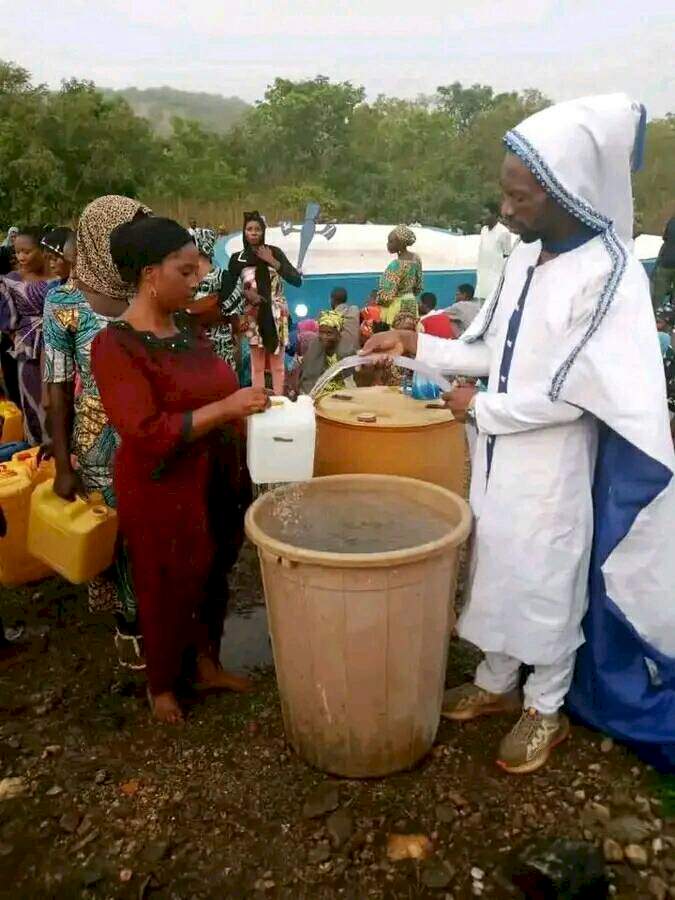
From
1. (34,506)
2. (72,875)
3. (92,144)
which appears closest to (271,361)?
(34,506)

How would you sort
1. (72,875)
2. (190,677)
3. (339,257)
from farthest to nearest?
1. (339,257)
2. (190,677)
3. (72,875)

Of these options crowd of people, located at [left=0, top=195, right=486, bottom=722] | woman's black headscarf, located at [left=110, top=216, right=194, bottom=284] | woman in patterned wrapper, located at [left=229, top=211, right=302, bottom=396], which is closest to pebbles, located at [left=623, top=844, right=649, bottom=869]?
crowd of people, located at [left=0, top=195, right=486, bottom=722]

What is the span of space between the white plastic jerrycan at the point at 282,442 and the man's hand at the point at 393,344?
403 millimetres

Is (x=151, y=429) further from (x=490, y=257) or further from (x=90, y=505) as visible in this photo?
(x=490, y=257)

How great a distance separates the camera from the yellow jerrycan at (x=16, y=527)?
3111 mm

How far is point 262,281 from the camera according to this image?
5.84 metres

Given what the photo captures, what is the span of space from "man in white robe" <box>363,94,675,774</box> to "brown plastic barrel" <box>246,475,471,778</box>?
22 cm

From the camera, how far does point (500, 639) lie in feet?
7.63

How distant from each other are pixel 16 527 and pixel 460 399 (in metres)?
1.95

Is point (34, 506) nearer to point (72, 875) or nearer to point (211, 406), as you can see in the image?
point (211, 406)

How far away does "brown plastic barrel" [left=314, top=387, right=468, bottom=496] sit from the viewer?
2.58 metres

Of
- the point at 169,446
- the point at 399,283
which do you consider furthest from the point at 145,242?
the point at 399,283

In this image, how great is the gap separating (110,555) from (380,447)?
3.27 ft

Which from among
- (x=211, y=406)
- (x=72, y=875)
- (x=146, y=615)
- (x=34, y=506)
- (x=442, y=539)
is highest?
(x=211, y=406)
